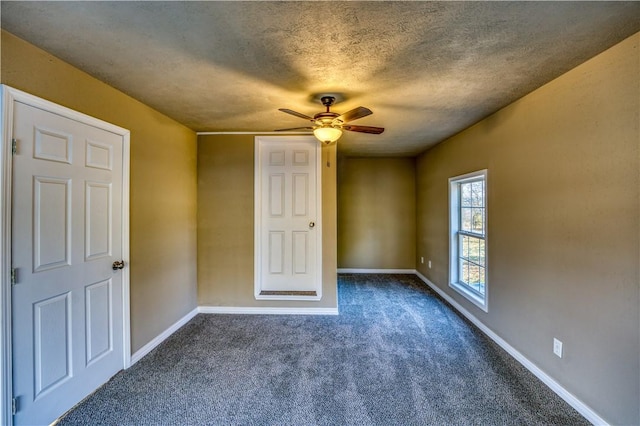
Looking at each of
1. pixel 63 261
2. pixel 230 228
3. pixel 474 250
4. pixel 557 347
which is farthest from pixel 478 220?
pixel 63 261

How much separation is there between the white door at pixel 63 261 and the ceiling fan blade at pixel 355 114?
6.36 ft

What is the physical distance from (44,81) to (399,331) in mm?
3797

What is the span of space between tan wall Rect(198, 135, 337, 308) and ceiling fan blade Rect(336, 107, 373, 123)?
141 cm

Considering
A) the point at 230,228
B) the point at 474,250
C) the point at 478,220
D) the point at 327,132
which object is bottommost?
the point at 474,250

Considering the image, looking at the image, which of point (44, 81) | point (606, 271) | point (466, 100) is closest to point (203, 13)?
point (44, 81)

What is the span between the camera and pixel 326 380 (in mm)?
2359

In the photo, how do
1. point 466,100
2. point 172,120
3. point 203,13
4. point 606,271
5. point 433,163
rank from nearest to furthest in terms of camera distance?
point 203,13
point 606,271
point 466,100
point 172,120
point 433,163

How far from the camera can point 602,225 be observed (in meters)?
1.85

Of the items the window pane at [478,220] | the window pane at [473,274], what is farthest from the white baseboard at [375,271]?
the window pane at [478,220]

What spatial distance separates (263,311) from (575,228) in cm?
341

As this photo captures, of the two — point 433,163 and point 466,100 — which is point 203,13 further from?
point 433,163

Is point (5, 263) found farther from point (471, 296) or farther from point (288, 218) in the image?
point (471, 296)

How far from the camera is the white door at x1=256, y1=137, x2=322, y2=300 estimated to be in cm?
382

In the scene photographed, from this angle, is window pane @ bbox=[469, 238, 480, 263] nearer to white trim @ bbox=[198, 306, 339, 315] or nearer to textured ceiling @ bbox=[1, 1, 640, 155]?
textured ceiling @ bbox=[1, 1, 640, 155]
